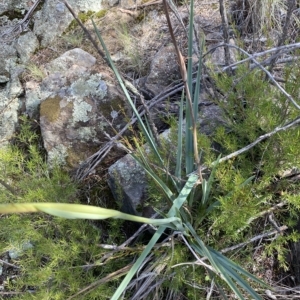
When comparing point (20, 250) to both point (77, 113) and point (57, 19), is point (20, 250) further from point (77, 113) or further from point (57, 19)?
point (57, 19)

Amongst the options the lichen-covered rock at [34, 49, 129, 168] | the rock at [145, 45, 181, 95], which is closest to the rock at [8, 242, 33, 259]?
Result: the lichen-covered rock at [34, 49, 129, 168]

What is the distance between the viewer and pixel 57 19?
8.95 ft

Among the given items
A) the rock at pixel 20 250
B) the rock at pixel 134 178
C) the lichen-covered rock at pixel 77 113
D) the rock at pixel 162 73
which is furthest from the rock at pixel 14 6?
the rock at pixel 20 250

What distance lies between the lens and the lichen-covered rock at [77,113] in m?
2.05

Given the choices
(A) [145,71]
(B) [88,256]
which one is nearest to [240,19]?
(A) [145,71]

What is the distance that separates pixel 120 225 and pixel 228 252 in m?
0.52

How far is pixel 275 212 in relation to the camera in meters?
1.55

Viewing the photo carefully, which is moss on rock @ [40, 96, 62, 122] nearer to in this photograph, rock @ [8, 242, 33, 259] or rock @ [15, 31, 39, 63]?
rock @ [15, 31, 39, 63]

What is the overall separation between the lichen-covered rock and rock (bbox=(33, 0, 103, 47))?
1.86 feet

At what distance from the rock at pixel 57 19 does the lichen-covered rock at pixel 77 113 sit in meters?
0.57

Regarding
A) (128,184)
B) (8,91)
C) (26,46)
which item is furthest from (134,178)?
(26,46)

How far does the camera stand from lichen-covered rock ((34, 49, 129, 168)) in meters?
2.05

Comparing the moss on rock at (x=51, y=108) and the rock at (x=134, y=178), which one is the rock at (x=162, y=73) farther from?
the moss on rock at (x=51, y=108)

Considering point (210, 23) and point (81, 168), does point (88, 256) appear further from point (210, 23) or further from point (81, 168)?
point (210, 23)
